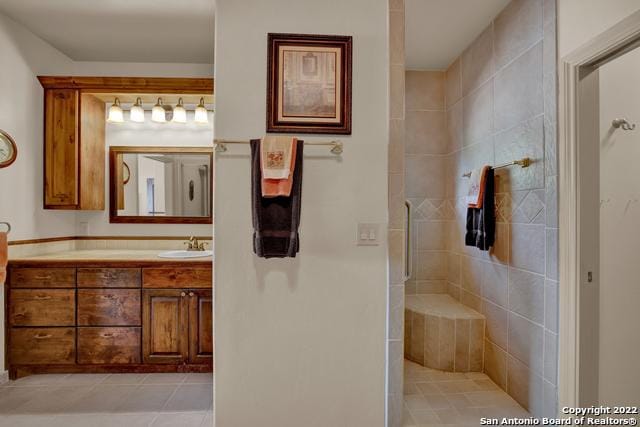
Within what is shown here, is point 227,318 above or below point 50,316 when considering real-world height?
above

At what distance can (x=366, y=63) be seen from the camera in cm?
174

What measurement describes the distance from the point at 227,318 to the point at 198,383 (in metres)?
0.97

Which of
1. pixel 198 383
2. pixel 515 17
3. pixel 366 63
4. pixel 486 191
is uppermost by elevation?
pixel 515 17

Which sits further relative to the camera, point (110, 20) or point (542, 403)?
point (110, 20)

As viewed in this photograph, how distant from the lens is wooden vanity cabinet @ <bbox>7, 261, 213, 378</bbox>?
233cm

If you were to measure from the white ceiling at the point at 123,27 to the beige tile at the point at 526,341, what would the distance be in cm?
289

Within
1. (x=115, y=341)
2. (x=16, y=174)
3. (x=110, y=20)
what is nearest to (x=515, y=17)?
Result: (x=110, y=20)

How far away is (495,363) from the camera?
7.64 ft

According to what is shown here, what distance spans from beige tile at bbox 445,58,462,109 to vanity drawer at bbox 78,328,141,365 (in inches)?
126

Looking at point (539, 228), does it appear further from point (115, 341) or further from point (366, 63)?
point (115, 341)

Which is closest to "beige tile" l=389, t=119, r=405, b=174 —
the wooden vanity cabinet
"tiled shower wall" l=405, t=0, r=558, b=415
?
"tiled shower wall" l=405, t=0, r=558, b=415

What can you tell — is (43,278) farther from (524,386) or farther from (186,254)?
(524,386)

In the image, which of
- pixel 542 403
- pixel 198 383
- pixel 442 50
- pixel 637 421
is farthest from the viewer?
pixel 442 50

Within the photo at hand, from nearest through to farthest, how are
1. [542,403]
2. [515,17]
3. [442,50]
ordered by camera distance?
[542,403], [515,17], [442,50]
